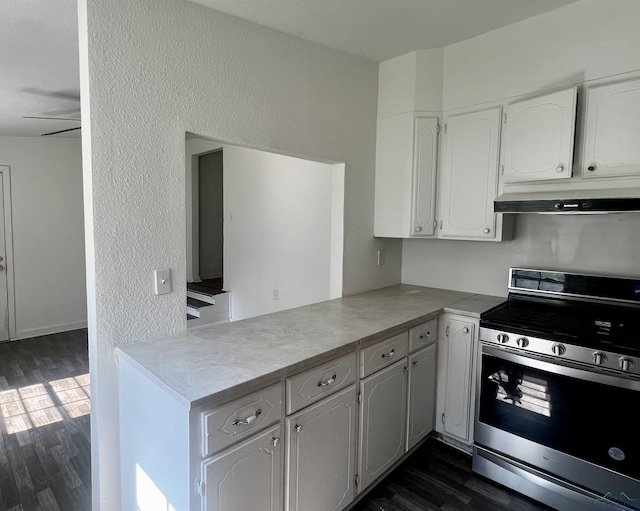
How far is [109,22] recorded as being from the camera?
155 centimetres

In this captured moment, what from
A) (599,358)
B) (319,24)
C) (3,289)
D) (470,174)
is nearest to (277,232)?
(470,174)

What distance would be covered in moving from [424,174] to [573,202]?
3.14 ft

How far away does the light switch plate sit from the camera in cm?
176

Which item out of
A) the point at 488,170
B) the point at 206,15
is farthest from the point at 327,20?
the point at 488,170

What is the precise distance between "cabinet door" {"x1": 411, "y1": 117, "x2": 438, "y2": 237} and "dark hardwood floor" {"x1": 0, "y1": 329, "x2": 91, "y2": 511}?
2.60m

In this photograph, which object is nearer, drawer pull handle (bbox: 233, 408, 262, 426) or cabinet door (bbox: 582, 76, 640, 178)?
drawer pull handle (bbox: 233, 408, 262, 426)

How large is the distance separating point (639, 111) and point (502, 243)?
106 centimetres

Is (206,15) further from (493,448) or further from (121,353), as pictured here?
(493,448)

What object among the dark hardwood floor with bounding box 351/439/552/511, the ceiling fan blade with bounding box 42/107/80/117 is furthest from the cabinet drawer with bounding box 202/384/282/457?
the ceiling fan blade with bounding box 42/107/80/117

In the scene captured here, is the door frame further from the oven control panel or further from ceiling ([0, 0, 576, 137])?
the oven control panel

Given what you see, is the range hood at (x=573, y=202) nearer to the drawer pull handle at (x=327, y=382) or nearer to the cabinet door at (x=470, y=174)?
the cabinet door at (x=470, y=174)

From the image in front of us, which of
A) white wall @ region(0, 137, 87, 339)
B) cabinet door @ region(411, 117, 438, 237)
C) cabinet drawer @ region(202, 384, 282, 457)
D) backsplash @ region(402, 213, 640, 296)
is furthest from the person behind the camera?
white wall @ region(0, 137, 87, 339)

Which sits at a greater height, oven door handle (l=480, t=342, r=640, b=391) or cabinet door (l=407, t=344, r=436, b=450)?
oven door handle (l=480, t=342, r=640, b=391)

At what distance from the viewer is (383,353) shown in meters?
2.01
